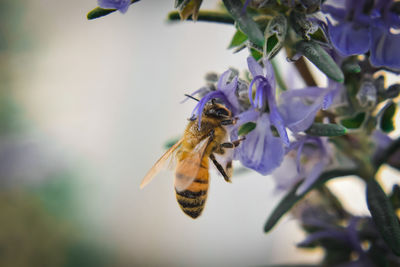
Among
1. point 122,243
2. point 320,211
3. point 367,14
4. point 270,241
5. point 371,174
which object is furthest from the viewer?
point 122,243

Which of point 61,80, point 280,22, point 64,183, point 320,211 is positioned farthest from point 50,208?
point 280,22

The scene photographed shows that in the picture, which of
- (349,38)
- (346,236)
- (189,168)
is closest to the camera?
(349,38)

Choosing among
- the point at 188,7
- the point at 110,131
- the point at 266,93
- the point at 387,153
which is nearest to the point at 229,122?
the point at 266,93

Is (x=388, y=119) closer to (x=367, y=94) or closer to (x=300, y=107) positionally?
(x=367, y=94)

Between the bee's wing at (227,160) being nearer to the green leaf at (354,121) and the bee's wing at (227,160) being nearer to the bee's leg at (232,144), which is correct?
the bee's leg at (232,144)

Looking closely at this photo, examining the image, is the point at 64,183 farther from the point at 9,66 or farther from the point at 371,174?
the point at 371,174

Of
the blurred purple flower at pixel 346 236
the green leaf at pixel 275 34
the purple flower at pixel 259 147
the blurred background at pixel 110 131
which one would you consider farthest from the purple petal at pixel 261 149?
the blurred background at pixel 110 131
